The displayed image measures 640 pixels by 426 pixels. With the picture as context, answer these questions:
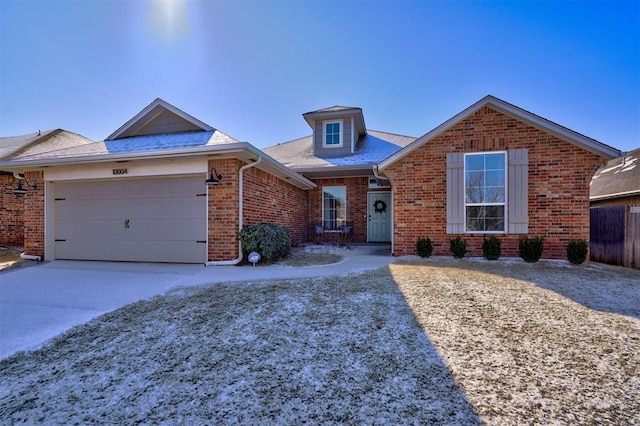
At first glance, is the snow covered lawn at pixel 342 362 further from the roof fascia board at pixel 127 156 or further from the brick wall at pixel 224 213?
the roof fascia board at pixel 127 156

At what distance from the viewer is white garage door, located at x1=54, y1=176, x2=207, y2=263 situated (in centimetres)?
666

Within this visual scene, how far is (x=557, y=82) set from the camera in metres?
7.93

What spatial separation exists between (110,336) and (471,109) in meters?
8.20

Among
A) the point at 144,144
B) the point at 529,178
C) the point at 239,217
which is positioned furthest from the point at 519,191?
the point at 144,144

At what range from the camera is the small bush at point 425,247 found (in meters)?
7.26

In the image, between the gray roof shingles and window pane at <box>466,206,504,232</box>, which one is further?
the gray roof shingles

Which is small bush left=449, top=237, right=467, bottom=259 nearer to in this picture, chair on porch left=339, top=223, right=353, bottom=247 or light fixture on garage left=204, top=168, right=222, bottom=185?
chair on porch left=339, top=223, right=353, bottom=247

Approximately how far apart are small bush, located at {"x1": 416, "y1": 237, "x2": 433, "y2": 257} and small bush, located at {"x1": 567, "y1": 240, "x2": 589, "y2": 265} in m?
2.95

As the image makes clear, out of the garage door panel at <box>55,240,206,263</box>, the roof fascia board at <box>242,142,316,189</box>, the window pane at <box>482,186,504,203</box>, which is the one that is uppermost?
the roof fascia board at <box>242,142,316,189</box>

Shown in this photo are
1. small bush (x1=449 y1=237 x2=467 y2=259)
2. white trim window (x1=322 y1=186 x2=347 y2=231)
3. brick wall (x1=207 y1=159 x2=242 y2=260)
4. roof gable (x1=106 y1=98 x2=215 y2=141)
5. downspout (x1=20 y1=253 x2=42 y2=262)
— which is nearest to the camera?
brick wall (x1=207 y1=159 x2=242 y2=260)

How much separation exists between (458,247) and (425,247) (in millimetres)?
771

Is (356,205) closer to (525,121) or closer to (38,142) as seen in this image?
(525,121)

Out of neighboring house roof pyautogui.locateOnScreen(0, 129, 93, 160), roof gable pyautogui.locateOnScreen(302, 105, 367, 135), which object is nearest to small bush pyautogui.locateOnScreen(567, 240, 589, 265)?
roof gable pyautogui.locateOnScreen(302, 105, 367, 135)

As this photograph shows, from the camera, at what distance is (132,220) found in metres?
7.00
